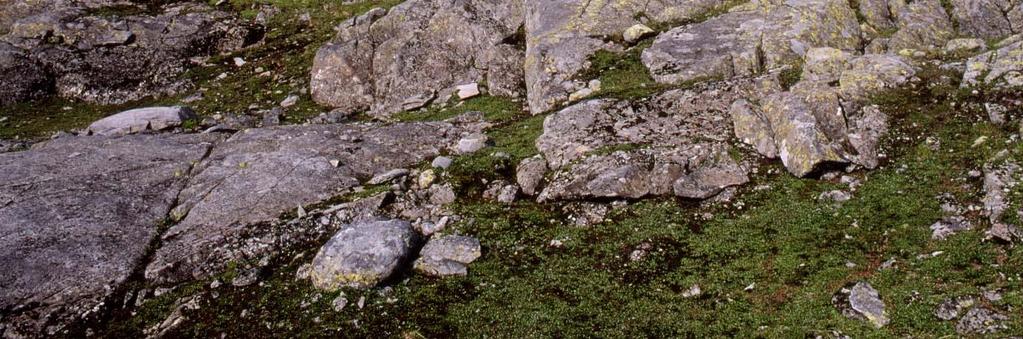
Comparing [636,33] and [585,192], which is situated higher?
[636,33]

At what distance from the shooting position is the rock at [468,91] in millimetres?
34375

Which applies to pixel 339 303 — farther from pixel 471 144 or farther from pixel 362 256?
pixel 471 144

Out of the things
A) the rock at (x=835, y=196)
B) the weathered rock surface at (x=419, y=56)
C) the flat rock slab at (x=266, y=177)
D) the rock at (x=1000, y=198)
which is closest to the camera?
the rock at (x=1000, y=198)

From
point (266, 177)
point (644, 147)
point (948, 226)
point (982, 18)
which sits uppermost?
point (982, 18)

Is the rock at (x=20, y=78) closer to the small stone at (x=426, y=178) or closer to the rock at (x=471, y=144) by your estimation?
the rock at (x=471, y=144)

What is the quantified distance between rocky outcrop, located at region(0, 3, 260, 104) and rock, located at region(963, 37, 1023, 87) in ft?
145

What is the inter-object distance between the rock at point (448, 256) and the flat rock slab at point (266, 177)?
5.52m

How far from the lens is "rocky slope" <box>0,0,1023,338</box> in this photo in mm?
16219

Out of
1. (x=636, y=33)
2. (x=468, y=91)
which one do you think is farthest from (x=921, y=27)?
(x=468, y=91)

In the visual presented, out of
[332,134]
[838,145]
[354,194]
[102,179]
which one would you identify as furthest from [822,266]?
[102,179]

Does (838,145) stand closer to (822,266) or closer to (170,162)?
(822,266)

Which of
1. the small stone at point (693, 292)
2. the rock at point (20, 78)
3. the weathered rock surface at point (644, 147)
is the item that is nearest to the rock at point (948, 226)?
the weathered rock surface at point (644, 147)

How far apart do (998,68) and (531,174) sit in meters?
18.0

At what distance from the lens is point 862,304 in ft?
47.5
